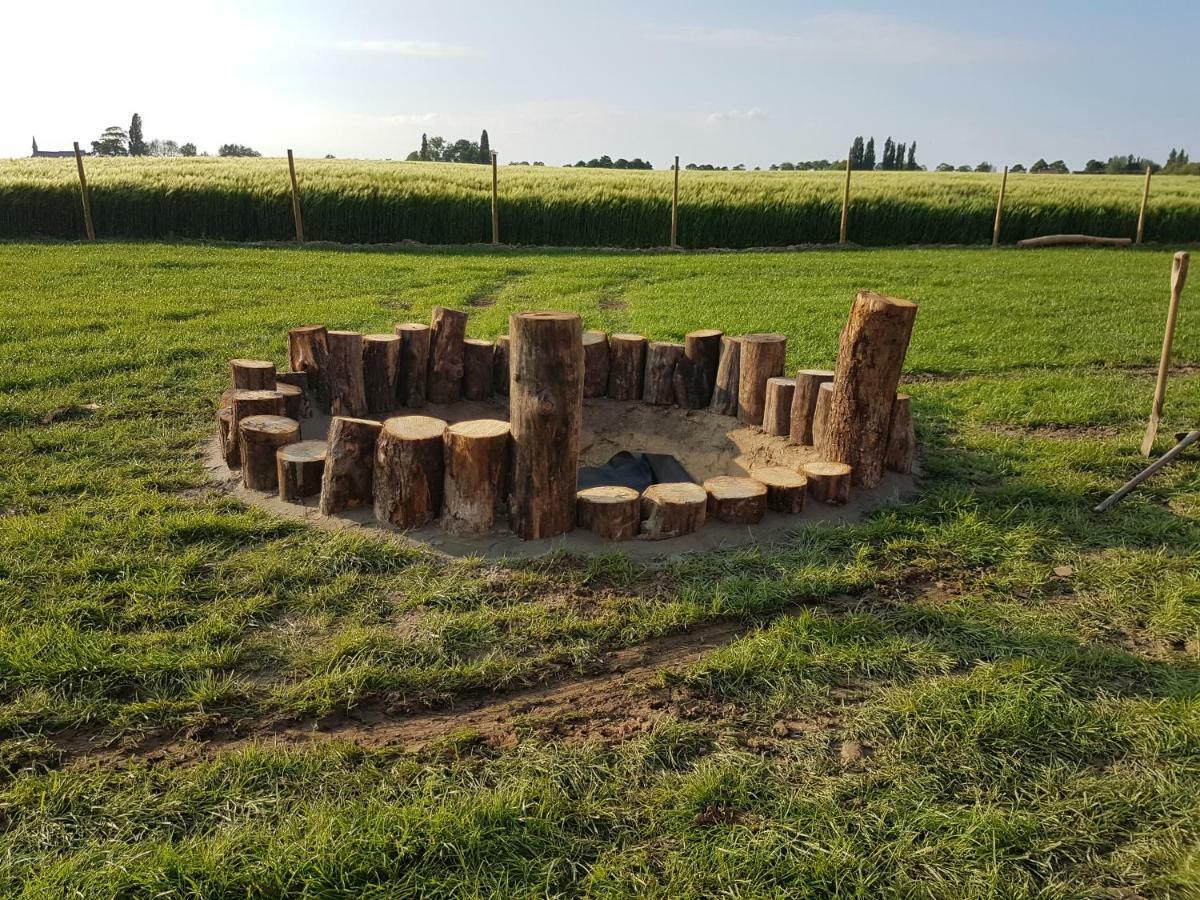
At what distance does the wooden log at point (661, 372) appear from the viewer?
225 inches

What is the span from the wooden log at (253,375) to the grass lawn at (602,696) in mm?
571

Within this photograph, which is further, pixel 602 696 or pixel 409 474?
pixel 409 474

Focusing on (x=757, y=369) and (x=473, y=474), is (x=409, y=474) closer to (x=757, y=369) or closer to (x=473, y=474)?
(x=473, y=474)

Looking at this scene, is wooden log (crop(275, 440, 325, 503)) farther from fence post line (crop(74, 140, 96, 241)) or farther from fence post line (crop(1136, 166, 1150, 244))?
fence post line (crop(1136, 166, 1150, 244))

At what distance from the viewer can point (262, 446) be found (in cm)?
446

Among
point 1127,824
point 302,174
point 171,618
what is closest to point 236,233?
point 302,174

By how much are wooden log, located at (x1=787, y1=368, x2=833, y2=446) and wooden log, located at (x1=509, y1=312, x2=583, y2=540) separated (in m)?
1.70

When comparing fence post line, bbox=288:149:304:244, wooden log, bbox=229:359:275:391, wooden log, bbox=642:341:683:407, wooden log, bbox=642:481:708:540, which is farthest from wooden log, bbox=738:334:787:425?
fence post line, bbox=288:149:304:244

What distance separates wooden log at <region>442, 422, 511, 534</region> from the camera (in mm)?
3965

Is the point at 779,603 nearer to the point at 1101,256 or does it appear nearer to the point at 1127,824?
the point at 1127,824

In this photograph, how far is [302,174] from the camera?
62.3ft

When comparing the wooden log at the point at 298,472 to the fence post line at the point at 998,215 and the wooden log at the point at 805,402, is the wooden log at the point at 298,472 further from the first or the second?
the fence post line at the point at 998,215

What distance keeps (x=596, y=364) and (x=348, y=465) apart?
2.19 meters

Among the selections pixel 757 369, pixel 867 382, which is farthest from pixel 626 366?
pixel 867 382
